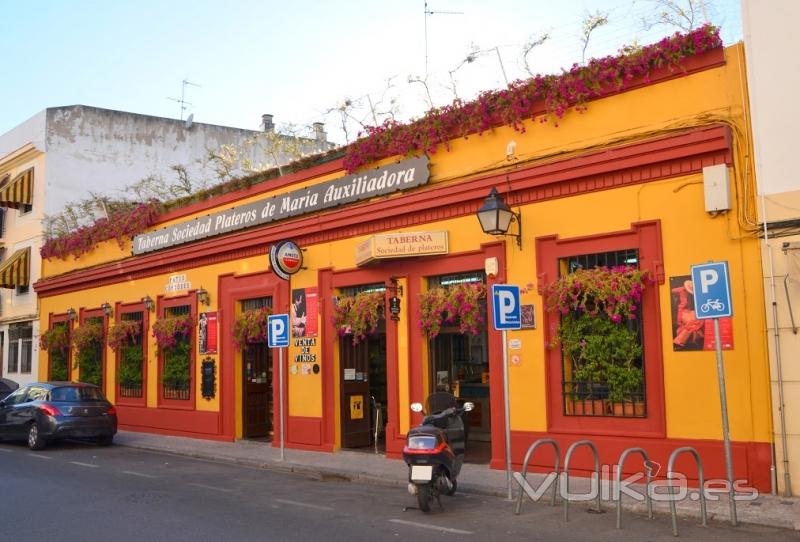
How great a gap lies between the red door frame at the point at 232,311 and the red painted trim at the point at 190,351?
123 centimetres

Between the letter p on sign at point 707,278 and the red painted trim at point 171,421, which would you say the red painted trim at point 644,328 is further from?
the red painted trim at point 171,421

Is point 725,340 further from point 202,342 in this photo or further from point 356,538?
point 202,342

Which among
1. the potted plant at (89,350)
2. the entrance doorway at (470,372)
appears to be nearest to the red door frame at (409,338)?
the entrance doorway at (470,372)

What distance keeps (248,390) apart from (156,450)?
2.52 meters

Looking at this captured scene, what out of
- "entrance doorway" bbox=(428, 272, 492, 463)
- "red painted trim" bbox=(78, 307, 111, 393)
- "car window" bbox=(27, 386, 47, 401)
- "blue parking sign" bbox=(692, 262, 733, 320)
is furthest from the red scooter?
"red painted trim" bbox=(78, 307, 111, 393)

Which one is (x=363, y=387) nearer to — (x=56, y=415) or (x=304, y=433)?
(x=304, y=433)

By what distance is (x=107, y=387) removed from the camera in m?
22.9

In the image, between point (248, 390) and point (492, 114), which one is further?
point (248, 390)

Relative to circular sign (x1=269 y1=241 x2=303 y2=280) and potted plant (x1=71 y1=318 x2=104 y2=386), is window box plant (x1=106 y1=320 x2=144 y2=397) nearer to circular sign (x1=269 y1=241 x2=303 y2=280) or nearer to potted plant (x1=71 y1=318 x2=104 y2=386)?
potted plant (x1=71 y1=318 x2=104 y2=386)

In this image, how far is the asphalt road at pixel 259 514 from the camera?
7996 mm

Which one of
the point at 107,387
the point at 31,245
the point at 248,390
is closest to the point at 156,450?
the point at 248,390

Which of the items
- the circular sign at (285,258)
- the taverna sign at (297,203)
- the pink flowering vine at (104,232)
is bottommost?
the circular sign at (285,258)

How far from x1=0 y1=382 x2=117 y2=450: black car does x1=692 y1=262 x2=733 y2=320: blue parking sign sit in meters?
13.8

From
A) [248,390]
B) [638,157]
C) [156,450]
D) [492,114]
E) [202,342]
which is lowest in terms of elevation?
[156,450]
